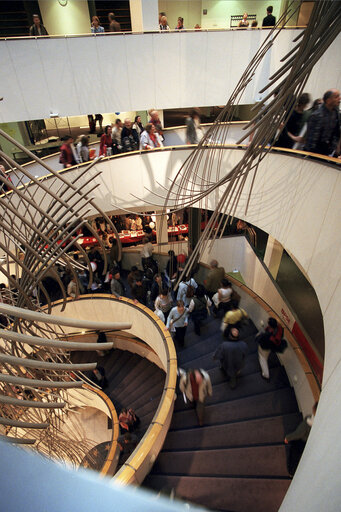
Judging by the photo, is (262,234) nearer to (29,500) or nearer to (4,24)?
(29,500)

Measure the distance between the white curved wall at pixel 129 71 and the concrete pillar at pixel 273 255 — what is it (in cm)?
477

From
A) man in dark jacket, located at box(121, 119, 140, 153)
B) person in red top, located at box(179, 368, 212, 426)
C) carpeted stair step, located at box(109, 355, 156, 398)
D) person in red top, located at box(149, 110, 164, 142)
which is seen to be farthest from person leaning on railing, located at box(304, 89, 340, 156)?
carpeted stair step, located at box(109, 355, 156, 398)

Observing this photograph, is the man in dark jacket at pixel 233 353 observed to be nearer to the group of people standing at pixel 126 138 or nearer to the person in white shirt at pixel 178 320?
the person in white shirt at pixel 178 320

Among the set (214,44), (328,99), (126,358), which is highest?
(214,44)

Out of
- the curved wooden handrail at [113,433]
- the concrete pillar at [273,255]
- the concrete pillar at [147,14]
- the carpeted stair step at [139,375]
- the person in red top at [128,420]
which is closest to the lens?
the person in red top at [128,420]

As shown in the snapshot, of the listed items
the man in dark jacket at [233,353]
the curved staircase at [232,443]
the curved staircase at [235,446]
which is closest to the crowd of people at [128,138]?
the curved staircase at [232,443]

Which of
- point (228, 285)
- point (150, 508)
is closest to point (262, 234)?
point (228, 285)

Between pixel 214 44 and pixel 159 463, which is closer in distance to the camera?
pixel 159 463

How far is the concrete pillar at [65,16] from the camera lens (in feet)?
35.4

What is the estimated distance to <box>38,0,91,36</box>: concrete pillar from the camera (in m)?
10.8

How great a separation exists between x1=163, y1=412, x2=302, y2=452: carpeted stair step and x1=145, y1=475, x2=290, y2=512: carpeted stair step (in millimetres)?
504

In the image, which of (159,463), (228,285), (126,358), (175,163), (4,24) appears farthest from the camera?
(4,24)

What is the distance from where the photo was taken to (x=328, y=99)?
3.99 metres

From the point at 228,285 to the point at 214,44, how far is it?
7.76 meters
